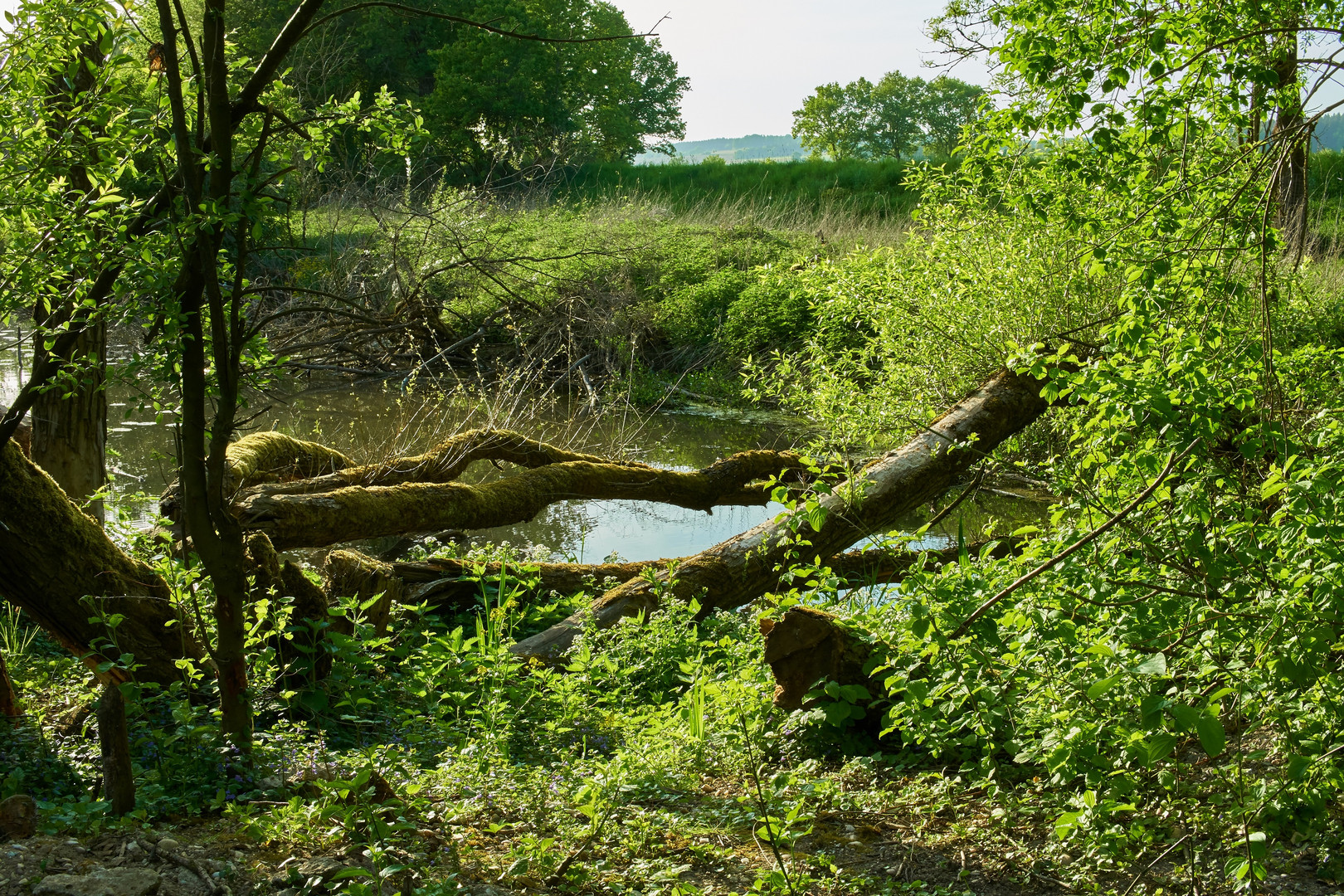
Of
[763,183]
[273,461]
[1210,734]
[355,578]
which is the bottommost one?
[355,578]

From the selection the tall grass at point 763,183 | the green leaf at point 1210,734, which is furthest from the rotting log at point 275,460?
the tall grass at point 763,183

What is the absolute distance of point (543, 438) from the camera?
10.2 meters

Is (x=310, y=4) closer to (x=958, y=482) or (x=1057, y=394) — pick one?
(x=1057, y=394)

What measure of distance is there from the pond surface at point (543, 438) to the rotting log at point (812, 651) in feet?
11.7

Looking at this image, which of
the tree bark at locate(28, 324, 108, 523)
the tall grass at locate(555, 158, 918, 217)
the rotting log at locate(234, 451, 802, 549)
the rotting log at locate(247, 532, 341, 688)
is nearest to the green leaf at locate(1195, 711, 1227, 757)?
the rotting log at locate(234, 451, 802, 549)

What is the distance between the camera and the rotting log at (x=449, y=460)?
7.03 m

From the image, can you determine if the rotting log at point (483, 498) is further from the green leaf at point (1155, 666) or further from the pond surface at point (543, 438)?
the green leaf at point (1155, 666)

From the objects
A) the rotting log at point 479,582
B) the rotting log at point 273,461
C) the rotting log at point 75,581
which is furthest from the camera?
the rotting log at point 479,582

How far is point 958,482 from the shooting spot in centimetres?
977

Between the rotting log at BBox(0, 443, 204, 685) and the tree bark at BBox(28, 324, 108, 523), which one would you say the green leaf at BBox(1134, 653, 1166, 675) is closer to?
the rotting log at BBox(0, 443, 204, 685)

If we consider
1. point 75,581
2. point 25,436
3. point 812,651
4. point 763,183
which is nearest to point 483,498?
point 25,436

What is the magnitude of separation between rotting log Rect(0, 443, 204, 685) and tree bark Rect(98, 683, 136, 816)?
0.78 metres

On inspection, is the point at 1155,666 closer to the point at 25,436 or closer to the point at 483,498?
the point at 483,498

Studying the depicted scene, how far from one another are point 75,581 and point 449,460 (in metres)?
3.85
